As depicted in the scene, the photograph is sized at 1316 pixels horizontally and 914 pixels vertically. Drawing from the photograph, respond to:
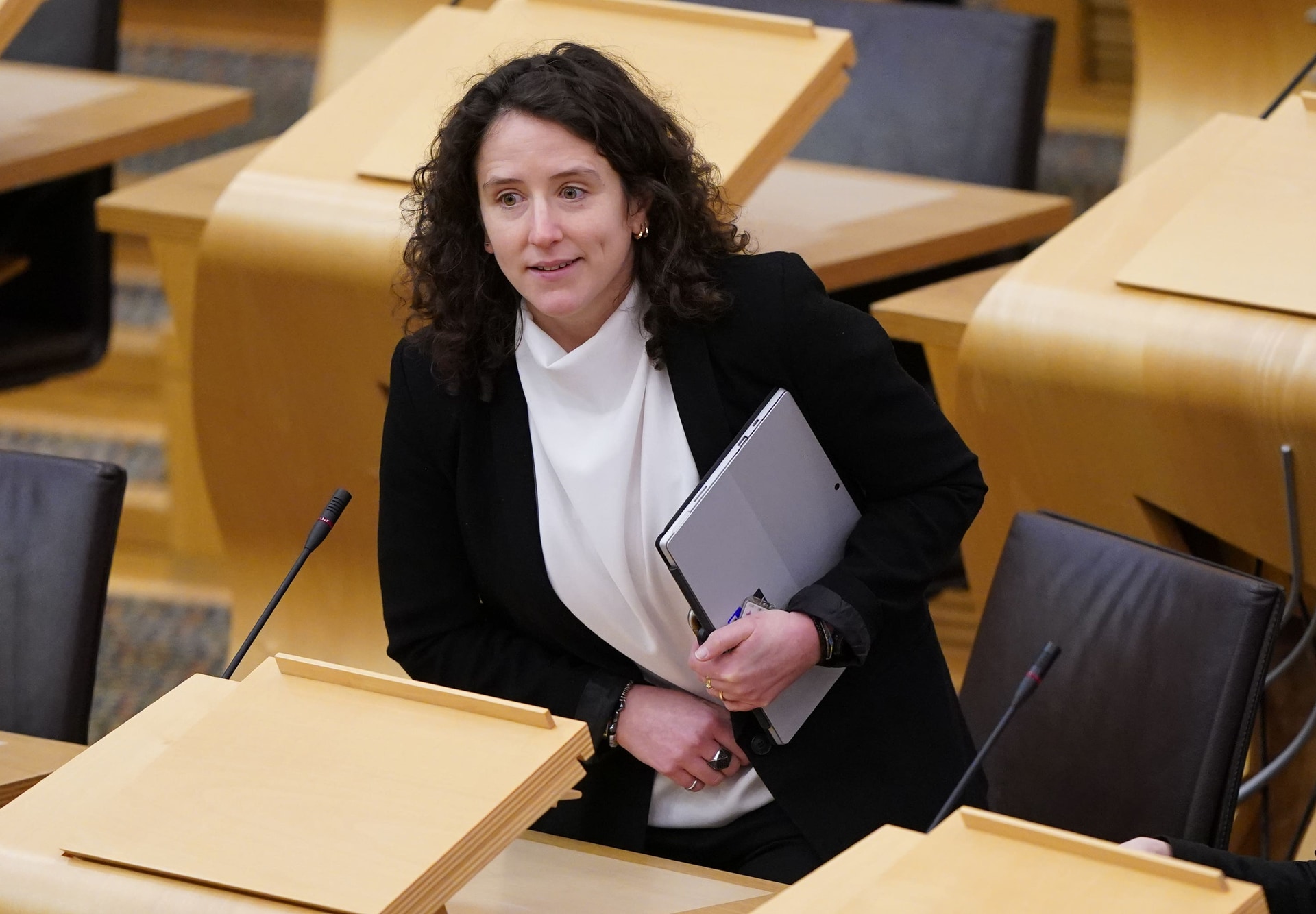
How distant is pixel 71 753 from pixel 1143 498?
119 centimetres

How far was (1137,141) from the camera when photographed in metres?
3.32

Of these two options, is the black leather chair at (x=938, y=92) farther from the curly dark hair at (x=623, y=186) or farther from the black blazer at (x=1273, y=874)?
the black blazer at (x=1273, y=874)

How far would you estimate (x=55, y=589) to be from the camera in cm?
188

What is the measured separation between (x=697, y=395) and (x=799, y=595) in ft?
0.65

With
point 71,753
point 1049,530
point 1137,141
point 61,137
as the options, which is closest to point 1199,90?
point 1137,141

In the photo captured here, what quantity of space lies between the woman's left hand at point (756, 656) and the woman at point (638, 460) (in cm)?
Answer: 2

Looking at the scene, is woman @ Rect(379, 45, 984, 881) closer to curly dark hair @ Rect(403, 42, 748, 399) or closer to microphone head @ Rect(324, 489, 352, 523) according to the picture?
curly dark hair @ Rect(403, 42, 748, 399)

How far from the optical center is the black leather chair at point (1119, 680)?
165 centimetres

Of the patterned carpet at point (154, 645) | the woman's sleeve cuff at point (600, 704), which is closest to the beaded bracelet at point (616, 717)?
the woman's sleeve cuff at point (600, 704)

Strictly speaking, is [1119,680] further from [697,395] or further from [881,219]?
[881,219]

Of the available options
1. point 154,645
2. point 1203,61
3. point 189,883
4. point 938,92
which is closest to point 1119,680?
point 189,883

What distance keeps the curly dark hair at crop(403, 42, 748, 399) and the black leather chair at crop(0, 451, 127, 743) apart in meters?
0.44

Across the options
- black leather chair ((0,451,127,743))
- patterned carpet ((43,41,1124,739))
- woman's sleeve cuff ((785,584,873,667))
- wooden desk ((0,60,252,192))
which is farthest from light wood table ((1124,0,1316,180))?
black leather chair ((0,451,127,743))

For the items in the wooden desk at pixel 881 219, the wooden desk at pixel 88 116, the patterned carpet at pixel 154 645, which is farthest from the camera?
the patterned carpet at pixel 154 645
